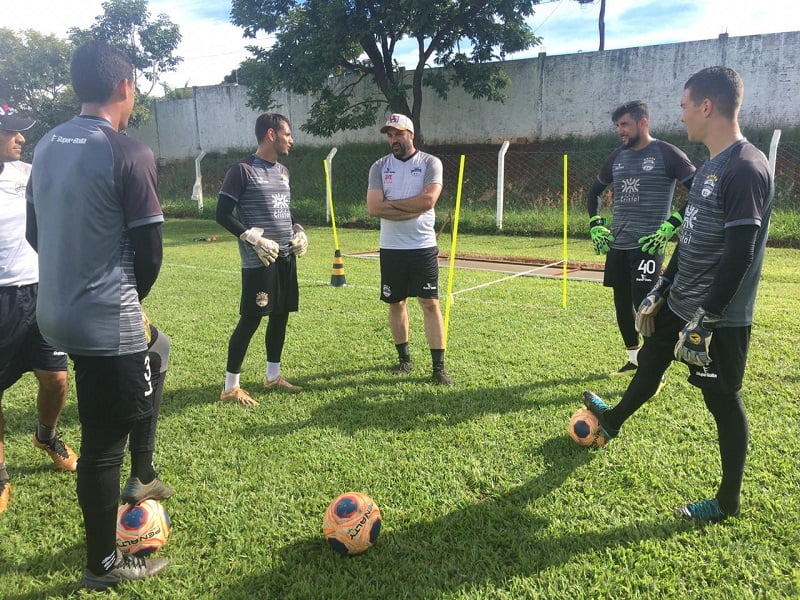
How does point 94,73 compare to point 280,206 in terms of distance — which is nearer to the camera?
point 94,73

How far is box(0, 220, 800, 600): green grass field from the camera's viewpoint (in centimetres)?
245

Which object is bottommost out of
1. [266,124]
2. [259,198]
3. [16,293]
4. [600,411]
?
[600,411]

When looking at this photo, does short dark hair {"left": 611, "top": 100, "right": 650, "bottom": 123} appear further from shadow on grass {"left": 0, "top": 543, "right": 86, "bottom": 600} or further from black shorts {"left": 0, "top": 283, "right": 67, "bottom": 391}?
shadow on grass {"left": 0, "top": 543, "right": 86, "bottom": 600}

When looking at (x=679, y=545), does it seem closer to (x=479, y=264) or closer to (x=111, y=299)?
(x=111, y=299)

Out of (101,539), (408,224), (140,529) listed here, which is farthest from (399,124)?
(101,539)

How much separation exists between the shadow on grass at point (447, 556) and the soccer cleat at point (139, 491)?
2.85ft

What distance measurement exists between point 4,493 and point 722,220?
4052 millimetres

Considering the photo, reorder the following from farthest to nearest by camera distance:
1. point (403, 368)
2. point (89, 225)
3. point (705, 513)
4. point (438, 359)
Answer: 1. point (403, 368)
2. point (438, 359)
3. point (705, 513)
4. point (89, 225)

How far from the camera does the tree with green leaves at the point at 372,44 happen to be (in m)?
19.6

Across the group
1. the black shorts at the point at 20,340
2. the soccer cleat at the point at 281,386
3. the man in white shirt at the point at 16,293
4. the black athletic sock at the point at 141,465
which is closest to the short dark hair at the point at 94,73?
the man in white shirt at the point at 16,293

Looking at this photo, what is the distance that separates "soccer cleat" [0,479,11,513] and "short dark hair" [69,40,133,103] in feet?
7.48

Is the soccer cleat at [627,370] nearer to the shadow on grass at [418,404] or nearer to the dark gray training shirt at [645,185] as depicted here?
the shadow on grass at [418,404]

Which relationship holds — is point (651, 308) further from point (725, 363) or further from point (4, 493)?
point (4, 493)

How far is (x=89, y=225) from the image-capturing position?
2.08m
